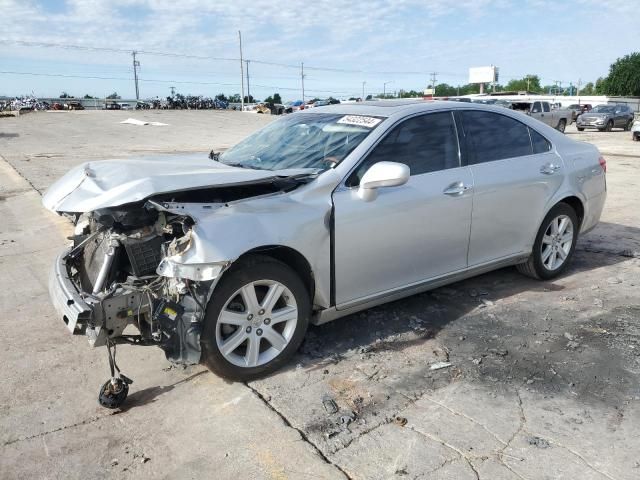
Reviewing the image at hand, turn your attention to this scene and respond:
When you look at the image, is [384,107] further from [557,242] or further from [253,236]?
[557,242]

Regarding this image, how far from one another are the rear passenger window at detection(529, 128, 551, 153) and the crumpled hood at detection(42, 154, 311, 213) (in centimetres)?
246

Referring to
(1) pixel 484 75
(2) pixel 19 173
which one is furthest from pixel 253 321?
(1) pixel 484 75

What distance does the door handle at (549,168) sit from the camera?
193 inches

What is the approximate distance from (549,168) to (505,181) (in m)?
0.70

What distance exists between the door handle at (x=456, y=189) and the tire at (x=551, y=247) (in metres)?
1.22

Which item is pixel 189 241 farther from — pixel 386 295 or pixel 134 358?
pixel 386 295

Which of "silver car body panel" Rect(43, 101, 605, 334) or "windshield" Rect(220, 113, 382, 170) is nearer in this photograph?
"silver car body panel" Rect(43, 101, 605, 334)

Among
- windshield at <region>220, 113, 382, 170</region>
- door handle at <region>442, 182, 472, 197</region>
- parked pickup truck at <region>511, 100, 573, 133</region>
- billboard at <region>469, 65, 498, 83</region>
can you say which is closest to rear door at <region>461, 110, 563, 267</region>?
door handle at <region>442, 182, 472, 197</region>

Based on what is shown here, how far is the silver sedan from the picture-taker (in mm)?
3152

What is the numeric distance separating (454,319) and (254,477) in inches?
92.3

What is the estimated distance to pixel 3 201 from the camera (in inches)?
361

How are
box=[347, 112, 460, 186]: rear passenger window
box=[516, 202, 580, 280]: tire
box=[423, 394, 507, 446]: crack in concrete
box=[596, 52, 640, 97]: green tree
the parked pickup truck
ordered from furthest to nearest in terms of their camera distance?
box=[596, 52, 640, 97]: green tree < the parked pickup truck < box=[516, 202, 580, 280]: tire < box=[347, 112, 460, 186]: rear passenger window < box=[423, 394, 507, 446]: crack in concrete

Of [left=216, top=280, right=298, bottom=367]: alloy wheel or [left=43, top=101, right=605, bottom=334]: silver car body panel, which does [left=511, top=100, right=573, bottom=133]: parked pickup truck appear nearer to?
[left=43, top=101, right=605, bottom=334]: silver car body panel

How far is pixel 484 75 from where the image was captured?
82938mm
